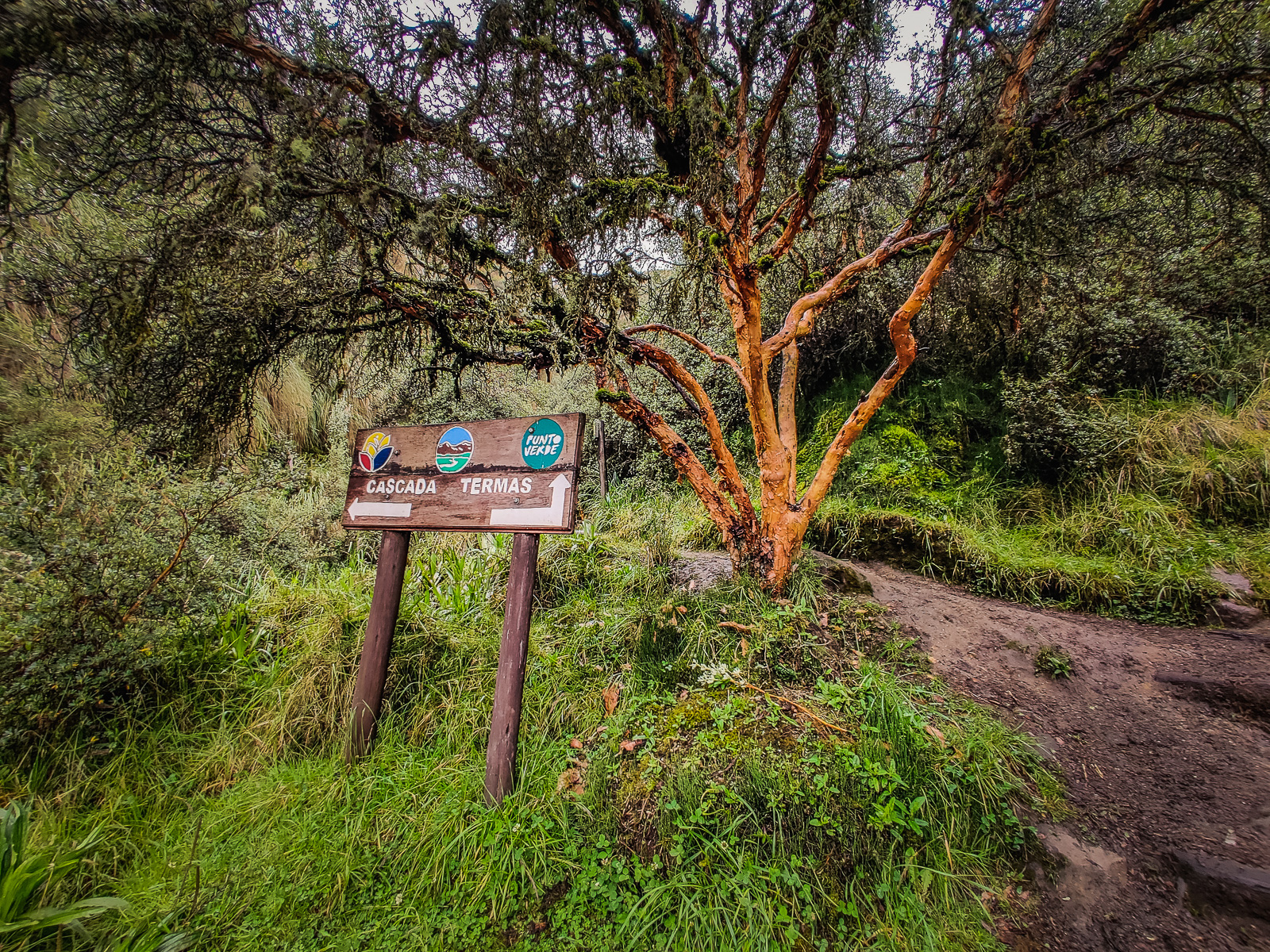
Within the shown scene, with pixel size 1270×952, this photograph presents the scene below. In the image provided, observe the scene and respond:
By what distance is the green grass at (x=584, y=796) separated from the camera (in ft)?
6.23

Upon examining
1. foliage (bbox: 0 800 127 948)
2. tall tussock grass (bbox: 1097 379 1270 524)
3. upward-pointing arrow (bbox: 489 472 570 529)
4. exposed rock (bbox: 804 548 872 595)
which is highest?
tall tussock grass (bbox: 1097 379 1270 524)

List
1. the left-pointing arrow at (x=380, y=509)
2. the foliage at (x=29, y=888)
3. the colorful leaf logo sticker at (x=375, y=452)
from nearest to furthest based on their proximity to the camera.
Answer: the foliage at (x=29, y=888), the left-pointing arrow at (x=380, y=509), the colorful leaf logo sticker at (x=375, y=452)

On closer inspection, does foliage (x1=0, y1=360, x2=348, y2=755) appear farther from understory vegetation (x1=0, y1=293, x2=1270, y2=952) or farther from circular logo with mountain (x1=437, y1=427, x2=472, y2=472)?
circular logo with mountain (x1=437, y1=427, x2=472, y2=472)

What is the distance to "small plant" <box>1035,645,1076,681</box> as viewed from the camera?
10.2 feet

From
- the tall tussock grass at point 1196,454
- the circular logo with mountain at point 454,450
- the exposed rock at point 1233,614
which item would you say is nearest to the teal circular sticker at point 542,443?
the circular logo with mountain at point 454,450

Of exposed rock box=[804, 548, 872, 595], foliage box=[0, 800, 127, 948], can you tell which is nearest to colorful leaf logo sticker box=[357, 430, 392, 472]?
foliage box=[0, 800, 127, 948]

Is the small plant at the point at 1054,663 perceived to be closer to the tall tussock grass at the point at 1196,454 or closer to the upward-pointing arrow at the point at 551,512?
the tall tussock grass at the point at 1196,454

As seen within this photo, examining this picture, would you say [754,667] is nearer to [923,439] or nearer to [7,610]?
[7,610]

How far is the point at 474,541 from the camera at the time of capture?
207 inches

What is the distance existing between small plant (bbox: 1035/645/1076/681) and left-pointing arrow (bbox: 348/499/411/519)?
14.7 feet

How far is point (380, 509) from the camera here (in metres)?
2.96

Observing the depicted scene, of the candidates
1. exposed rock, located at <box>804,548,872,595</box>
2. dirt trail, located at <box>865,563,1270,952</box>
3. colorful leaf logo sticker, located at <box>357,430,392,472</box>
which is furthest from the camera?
exposed rock, located at <box>804,548,872,595</box>

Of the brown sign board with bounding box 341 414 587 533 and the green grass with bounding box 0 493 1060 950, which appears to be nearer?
the green grass with bounding box 0 493 1060 950

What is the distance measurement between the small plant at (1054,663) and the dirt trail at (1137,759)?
0.05 meters
